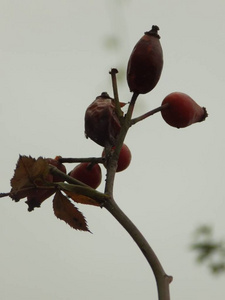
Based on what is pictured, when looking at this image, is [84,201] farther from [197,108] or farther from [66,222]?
[197,108]

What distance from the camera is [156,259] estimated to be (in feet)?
4.04

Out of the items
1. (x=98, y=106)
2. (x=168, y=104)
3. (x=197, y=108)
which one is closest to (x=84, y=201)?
(x=98, y=106)

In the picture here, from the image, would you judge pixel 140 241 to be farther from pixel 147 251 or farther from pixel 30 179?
pixel 30 179

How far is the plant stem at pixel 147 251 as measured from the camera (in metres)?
1.17

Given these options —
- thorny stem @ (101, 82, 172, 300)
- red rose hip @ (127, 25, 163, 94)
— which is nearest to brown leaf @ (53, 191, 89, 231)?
thorny stem @ (101, 82, 172, 300)

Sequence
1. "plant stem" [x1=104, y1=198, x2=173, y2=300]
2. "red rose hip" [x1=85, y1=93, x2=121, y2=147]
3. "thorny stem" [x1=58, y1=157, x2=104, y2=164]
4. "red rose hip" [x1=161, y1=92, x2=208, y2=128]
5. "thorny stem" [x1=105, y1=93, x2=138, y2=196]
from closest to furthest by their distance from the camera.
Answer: "plant stem" [x1=104, y1=198, x2=173, y2=300], "thorny stem" [x1=105, y1=93, x2=138, y2=196], "thorny stem" [x1=58, y1=157, x2=104, y2=164], "red rose hip" [x1=85, y1=93, x2=121, y2=147], "red rose hip" [x1=161, y1=92, x2=208, y2=128]

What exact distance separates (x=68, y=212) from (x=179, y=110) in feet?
2.09

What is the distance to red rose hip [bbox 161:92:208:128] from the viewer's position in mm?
1870

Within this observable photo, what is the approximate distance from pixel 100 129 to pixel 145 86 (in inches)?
9.7

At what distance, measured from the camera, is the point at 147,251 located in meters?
1.23

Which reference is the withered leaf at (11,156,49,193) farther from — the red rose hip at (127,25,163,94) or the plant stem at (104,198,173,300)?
the red rose hip at (127,25,163,94)

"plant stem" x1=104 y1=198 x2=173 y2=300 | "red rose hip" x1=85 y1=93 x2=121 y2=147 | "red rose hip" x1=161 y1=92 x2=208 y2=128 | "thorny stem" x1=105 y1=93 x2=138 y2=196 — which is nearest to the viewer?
"plant stem" x1=104 y1=198 x2=173 y2=300

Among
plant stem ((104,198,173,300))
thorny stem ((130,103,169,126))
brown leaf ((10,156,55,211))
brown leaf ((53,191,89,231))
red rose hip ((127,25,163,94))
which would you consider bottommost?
plant stem ((104,198,173,300))

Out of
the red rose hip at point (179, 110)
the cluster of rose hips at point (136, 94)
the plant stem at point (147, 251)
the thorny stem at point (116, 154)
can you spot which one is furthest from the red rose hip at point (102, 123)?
the plant stem at point (147, 251)
